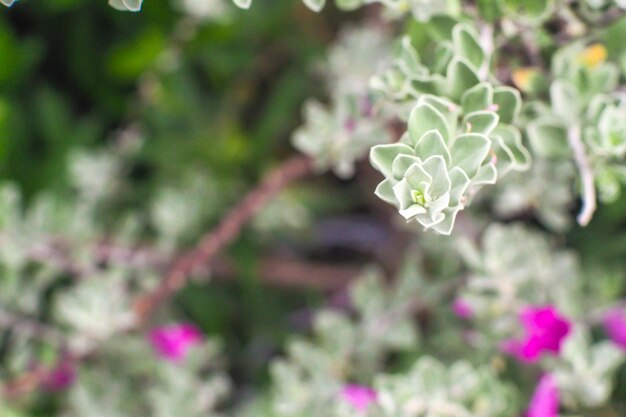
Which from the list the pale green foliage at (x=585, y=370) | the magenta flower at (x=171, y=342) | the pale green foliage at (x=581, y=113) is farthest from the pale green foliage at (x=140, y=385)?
the pale green foliage at (x=581, y=113)

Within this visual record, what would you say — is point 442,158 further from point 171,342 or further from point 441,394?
point 171,342

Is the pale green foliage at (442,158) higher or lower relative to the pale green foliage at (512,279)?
higher

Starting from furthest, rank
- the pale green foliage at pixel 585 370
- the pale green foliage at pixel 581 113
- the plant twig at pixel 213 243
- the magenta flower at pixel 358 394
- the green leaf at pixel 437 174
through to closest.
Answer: the plant twig at pixel 213 243 < the magenta flower at pixel 358 394 < the pale green foliage at pixel 585 370 < the pale green foliage at pixel 581 113 < the green leaf at pixel 437 174

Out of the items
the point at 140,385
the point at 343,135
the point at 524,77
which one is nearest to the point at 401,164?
the point at 524,77

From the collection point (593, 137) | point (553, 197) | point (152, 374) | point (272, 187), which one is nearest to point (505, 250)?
point (553, 197)

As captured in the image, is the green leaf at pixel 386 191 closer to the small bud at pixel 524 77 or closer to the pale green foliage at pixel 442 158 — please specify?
the pale green foliage at pixel 442 158

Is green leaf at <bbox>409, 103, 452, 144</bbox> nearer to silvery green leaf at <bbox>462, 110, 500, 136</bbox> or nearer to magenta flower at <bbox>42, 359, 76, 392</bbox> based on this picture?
silvery green leaf at <bbox>462, 110, 500, 136</bbox>

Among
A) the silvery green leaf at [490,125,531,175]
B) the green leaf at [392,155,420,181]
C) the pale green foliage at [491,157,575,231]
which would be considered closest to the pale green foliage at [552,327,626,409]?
the pale green foliage at [491,157,575,231]
